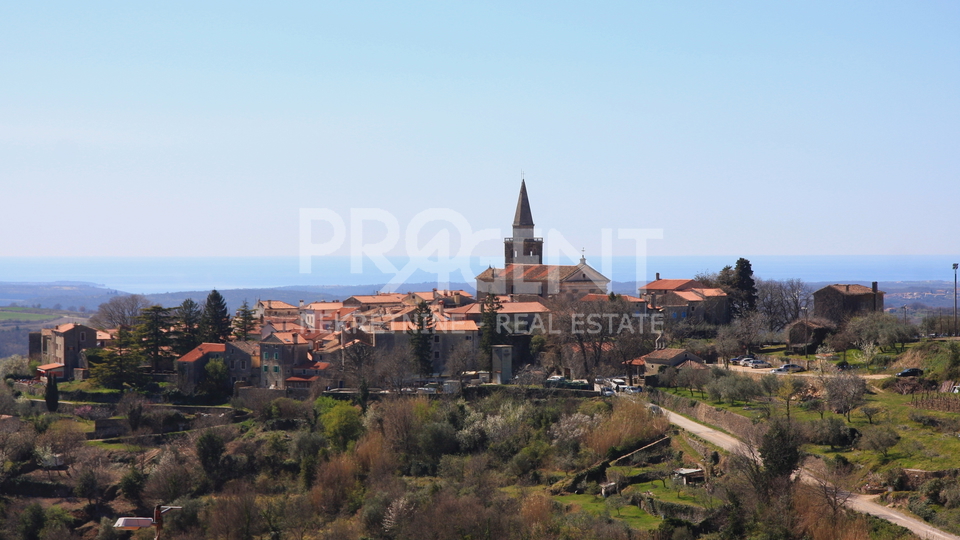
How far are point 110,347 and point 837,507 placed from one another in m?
45.7

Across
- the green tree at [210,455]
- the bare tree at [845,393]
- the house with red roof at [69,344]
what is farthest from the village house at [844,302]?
the house with red roof at [69,344]

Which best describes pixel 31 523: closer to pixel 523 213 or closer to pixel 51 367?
pixel 51 367

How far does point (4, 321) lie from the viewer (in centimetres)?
17938

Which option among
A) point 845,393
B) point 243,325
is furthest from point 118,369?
point 845,393

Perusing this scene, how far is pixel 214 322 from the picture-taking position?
195ft

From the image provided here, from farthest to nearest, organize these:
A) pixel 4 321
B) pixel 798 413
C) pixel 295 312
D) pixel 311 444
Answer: pixel 4 321
pixel 295 312
pixel 311 444
pixel 798 413

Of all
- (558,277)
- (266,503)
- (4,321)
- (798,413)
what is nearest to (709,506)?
(798,413)

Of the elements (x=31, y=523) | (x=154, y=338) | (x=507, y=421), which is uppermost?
(x=154, y=338)

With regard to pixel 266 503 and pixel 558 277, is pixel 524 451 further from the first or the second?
pixel 558 277

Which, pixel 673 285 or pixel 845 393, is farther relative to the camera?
pixel 673 285

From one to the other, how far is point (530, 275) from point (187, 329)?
26.3 meters

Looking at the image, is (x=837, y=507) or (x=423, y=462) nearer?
(x=837, y=507)

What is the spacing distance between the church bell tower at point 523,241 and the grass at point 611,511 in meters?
47.0

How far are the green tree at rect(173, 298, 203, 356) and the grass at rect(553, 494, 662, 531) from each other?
1245 inches
